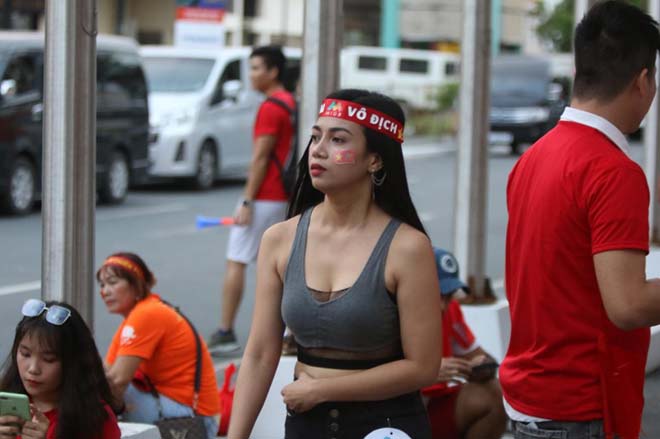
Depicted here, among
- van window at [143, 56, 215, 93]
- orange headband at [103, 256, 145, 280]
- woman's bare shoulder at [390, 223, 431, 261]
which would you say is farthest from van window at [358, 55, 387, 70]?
woman's bare shoulder at [390, 223, 431, 261]

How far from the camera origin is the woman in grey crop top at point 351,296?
10.4ft

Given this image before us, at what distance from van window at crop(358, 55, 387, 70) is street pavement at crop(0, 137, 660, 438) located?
17.1 m

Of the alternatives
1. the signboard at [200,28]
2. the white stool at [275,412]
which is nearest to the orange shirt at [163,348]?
the white stool at [275,412]

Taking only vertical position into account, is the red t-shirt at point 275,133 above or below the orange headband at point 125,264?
above

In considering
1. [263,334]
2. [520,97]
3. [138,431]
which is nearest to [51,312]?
[138,431]

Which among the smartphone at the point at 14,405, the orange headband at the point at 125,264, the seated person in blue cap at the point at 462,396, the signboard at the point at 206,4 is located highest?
the signboard at the point at 206,4

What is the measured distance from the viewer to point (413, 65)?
40938 mm

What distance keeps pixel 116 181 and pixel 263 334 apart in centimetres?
1463

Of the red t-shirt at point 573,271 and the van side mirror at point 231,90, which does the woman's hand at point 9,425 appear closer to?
the red t-shirt at point 573,271

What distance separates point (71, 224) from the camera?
5121 mm

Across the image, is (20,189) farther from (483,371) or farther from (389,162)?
(389,162)

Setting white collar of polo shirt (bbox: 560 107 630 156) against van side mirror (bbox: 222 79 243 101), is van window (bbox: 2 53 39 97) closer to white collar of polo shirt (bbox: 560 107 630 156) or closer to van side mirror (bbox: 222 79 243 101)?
van side mirror (bbox: 222 79 243 101)

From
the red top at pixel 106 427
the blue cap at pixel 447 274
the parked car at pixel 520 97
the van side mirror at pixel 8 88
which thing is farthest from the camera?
the parked car at pixel 520 97

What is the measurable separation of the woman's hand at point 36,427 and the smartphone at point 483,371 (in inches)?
83.5
